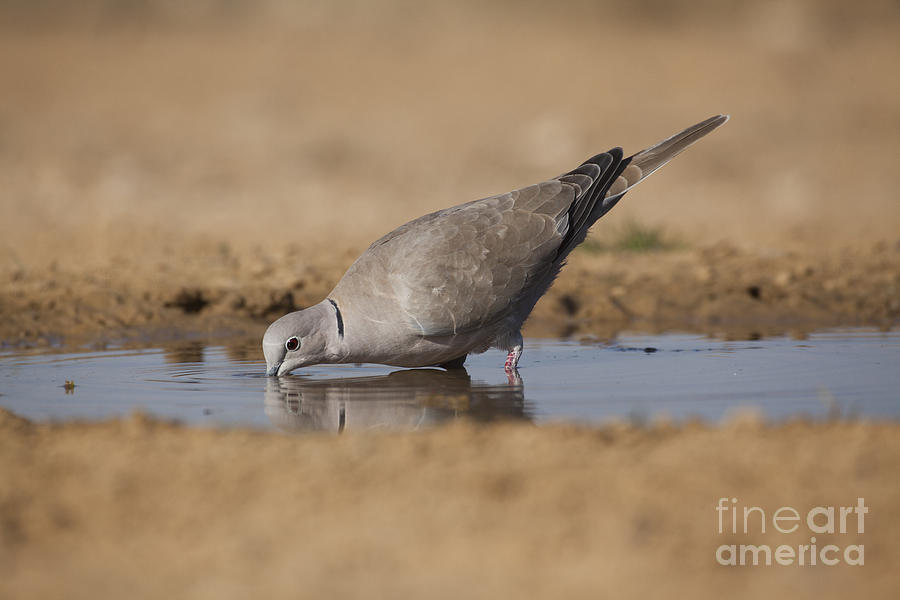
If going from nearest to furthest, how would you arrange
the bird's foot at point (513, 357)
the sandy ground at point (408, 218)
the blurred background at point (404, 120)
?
the sandy ground at point (408, 218) < the bird's foot at point (513, 357) < the blurred background at point (404, 120)

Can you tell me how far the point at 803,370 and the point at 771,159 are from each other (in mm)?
9066

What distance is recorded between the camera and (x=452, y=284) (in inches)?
243

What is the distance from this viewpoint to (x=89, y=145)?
48.6 ft

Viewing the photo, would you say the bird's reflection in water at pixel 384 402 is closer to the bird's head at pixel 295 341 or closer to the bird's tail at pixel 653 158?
the bird's head at pixel 295 341

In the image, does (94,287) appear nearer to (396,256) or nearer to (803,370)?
(396,256)

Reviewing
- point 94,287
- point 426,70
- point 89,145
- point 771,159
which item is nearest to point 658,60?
point 426,70

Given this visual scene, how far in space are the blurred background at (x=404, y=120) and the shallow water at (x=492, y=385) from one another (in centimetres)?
343

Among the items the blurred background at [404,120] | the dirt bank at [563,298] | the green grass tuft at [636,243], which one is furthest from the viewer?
the blurred background at [404,120]

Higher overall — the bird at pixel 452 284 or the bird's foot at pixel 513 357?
the bird at pixel 452 284

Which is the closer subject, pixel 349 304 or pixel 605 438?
pixel 605 438

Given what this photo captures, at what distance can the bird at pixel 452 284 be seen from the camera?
6102mm

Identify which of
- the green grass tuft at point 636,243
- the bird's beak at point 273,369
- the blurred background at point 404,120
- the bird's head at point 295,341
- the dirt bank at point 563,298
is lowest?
the bird's beak at point 273,369

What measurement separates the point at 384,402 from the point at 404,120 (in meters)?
11.2

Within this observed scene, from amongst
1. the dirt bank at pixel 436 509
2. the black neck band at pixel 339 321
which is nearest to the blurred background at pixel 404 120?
the black neck band at pixel 339 321
